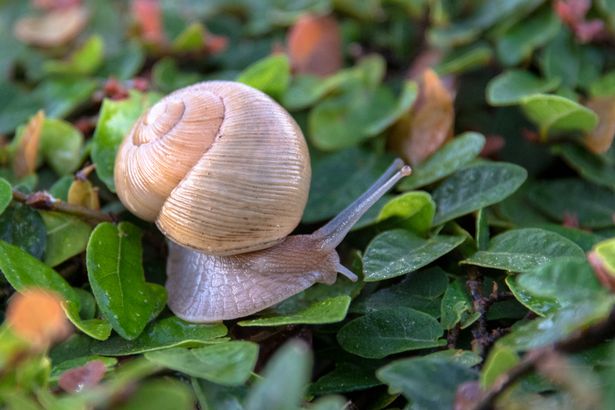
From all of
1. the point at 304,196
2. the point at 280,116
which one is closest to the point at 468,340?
the point at 304,196

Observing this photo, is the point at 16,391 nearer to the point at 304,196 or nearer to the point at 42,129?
the point at 304,196

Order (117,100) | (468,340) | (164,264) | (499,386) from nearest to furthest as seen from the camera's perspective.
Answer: (499,386) → (468,340) → (164,264) → (117,100)

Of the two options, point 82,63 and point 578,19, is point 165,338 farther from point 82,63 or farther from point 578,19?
point 578,19

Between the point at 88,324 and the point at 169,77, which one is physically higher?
the point at 169,77

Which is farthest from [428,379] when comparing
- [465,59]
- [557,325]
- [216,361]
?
[465,59]

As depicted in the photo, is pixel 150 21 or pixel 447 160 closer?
pixel 447 160

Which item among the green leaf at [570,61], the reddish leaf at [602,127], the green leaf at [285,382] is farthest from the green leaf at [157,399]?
the green leaf at [570,61]
